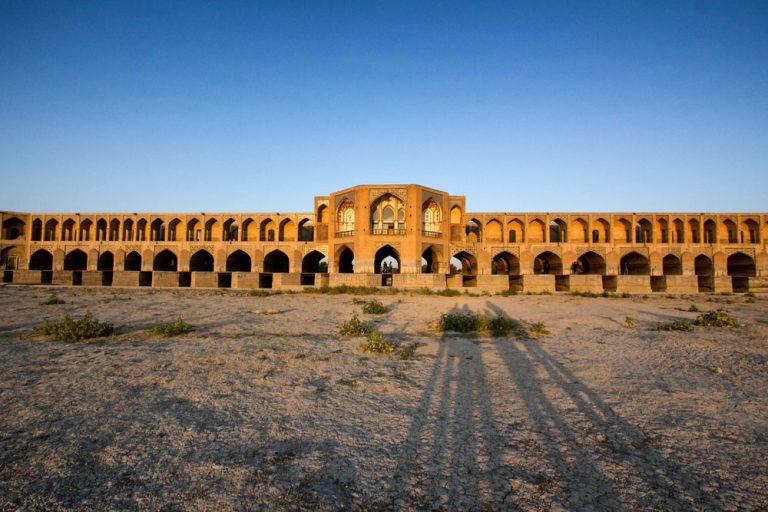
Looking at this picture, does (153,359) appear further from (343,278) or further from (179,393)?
(343,278)

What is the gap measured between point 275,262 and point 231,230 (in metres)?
5.19

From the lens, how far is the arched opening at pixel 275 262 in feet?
94.0

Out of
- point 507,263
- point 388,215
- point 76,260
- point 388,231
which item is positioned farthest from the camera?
point 76,260

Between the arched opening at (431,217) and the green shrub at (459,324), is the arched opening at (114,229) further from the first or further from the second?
the green shrub at (459,324)

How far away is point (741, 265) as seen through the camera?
88.1ft

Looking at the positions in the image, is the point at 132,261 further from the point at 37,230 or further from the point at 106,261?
the point at 37,230

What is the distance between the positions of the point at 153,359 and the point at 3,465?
2.56 m

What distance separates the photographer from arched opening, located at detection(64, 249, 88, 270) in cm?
3017

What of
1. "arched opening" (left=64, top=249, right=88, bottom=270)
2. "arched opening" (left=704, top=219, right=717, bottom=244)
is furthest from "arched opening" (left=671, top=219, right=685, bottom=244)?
"arched opening" (left=64, top=249, right=88, bottom=270)

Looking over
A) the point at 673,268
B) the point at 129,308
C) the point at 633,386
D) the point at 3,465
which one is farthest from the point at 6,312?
the point at 673,268

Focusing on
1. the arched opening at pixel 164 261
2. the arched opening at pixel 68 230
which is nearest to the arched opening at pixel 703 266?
the arched opening at pixel 164 261

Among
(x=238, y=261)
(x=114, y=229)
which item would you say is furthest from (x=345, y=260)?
(x=114, y=229)

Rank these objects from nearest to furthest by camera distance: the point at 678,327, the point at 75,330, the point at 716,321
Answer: the point at 75,330
the point at 678,327
the point at 716,321

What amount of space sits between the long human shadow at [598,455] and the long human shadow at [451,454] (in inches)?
12.0
